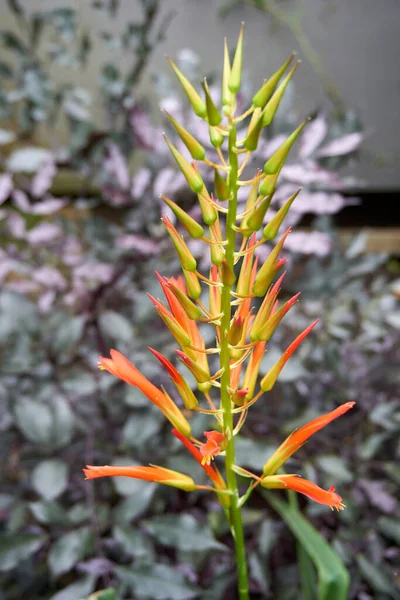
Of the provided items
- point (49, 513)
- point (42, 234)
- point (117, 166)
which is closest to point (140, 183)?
point (117, 166)

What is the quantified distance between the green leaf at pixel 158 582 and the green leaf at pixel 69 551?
42 mm

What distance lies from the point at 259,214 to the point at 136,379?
9 centimetres

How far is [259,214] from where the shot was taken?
22 cm

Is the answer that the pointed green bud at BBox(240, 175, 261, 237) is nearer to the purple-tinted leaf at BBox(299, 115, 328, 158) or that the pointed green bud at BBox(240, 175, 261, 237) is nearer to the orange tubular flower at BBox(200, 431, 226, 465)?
the orange tubular flower at BBox(200, 431, 226, 465)

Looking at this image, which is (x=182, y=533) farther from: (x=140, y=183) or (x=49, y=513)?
(x=140, y=183)

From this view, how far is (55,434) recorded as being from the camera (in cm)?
55

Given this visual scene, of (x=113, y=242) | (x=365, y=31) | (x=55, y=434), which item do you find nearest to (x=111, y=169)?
(x=113, y=242)

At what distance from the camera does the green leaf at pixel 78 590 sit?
44 centimetres

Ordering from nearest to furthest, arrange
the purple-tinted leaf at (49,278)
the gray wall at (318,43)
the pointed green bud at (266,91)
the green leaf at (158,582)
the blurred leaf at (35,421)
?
the pointed green bud at (266,91) < the green leaf at (158,582) < the blurred leaf at (35,421) < the purple-tinted leaf at (49,278) < the gray wall at (318,43)

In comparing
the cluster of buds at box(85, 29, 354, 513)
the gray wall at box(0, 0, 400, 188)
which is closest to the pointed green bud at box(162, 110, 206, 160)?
the cluster of buds at box(85, 29, 354, 513)

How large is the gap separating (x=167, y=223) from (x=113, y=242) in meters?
0.55

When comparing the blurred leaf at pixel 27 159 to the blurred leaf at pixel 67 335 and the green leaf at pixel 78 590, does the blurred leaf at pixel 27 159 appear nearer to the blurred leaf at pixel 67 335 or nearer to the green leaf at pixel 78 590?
the blurred leaf at pixel 67 335

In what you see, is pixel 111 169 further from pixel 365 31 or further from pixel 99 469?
pixel 365 31

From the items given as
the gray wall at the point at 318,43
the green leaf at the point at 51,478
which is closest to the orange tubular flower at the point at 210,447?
the green leaf at the point at 51,478
